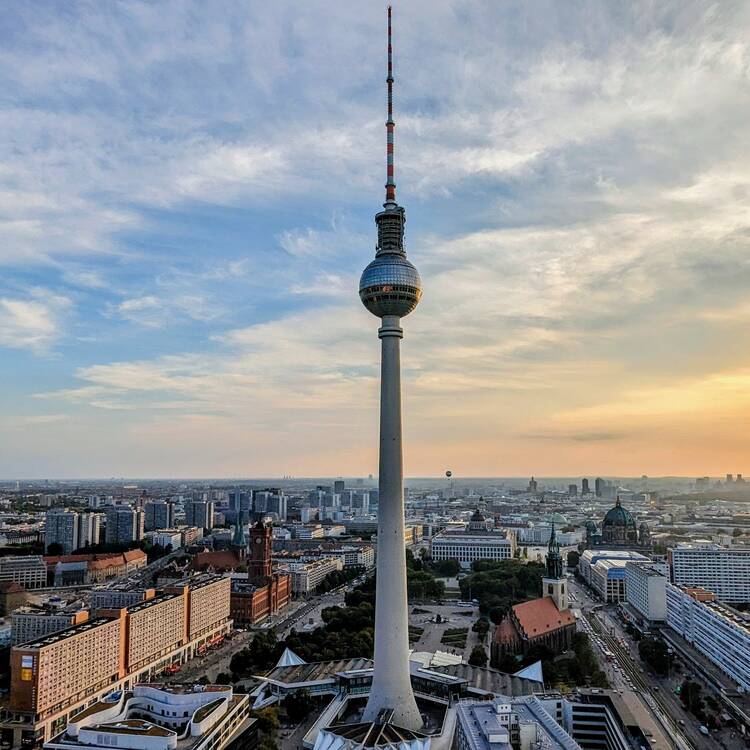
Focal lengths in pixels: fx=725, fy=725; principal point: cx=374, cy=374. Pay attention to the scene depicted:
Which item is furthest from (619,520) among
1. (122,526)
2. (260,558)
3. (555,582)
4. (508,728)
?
(508,728)

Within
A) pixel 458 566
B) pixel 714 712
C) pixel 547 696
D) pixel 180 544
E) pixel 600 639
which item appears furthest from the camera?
pixel 180 544

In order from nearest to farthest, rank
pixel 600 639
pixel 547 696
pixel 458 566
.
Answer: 1. pixel 547 696
2. pixel 600 639
3. pixel 458 566

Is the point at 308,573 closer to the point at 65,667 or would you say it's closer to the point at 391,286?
the point at 65,667

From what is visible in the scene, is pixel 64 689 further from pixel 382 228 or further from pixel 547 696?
pixel 382 228

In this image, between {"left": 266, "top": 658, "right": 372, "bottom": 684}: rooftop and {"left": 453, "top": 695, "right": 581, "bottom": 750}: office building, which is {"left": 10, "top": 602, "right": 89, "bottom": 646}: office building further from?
{"left": 453, "top": 695, "right": 581, "bottom": 750}: office building

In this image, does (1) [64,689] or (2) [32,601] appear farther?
(2) [32,601]

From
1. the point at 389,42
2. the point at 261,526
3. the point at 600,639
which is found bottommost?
the point at 600,639

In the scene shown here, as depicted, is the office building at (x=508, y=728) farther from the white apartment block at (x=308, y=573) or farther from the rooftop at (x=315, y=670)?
the white apartment block at (x=308, y=573)

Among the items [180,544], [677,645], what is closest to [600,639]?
[677,645]
